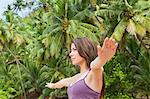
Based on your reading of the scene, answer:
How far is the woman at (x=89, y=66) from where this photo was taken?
1.84 metres

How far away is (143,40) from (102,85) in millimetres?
10165

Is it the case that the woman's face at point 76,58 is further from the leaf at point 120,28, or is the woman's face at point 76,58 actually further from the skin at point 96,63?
the leaf at point 120,28

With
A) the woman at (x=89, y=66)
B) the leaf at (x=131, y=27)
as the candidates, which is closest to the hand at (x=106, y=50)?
the woman at (x=89, y=66)

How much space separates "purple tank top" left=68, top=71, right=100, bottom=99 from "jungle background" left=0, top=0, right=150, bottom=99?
831cm

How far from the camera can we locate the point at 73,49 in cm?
210

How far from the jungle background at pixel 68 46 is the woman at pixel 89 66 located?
26.9 feet

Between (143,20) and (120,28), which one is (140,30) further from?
(120,28)

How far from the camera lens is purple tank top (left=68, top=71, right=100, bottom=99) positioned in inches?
77.2

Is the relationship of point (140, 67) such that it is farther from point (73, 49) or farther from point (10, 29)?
point (73, 49)

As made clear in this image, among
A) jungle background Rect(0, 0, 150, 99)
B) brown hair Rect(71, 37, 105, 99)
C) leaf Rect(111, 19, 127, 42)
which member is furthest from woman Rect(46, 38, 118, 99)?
leaf Rect(111, 19, 127, 42)

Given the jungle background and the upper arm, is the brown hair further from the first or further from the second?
the jungle background

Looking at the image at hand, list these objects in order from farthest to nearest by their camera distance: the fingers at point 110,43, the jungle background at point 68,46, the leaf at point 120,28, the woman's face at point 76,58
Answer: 1. the jungle background at point 68,46
2. the leaf at point 120,28
3. the woman's face at point 76,58
4. the fingers at point 110,43

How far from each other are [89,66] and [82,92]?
6.6 inches

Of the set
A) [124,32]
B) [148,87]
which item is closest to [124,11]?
[124,32]
